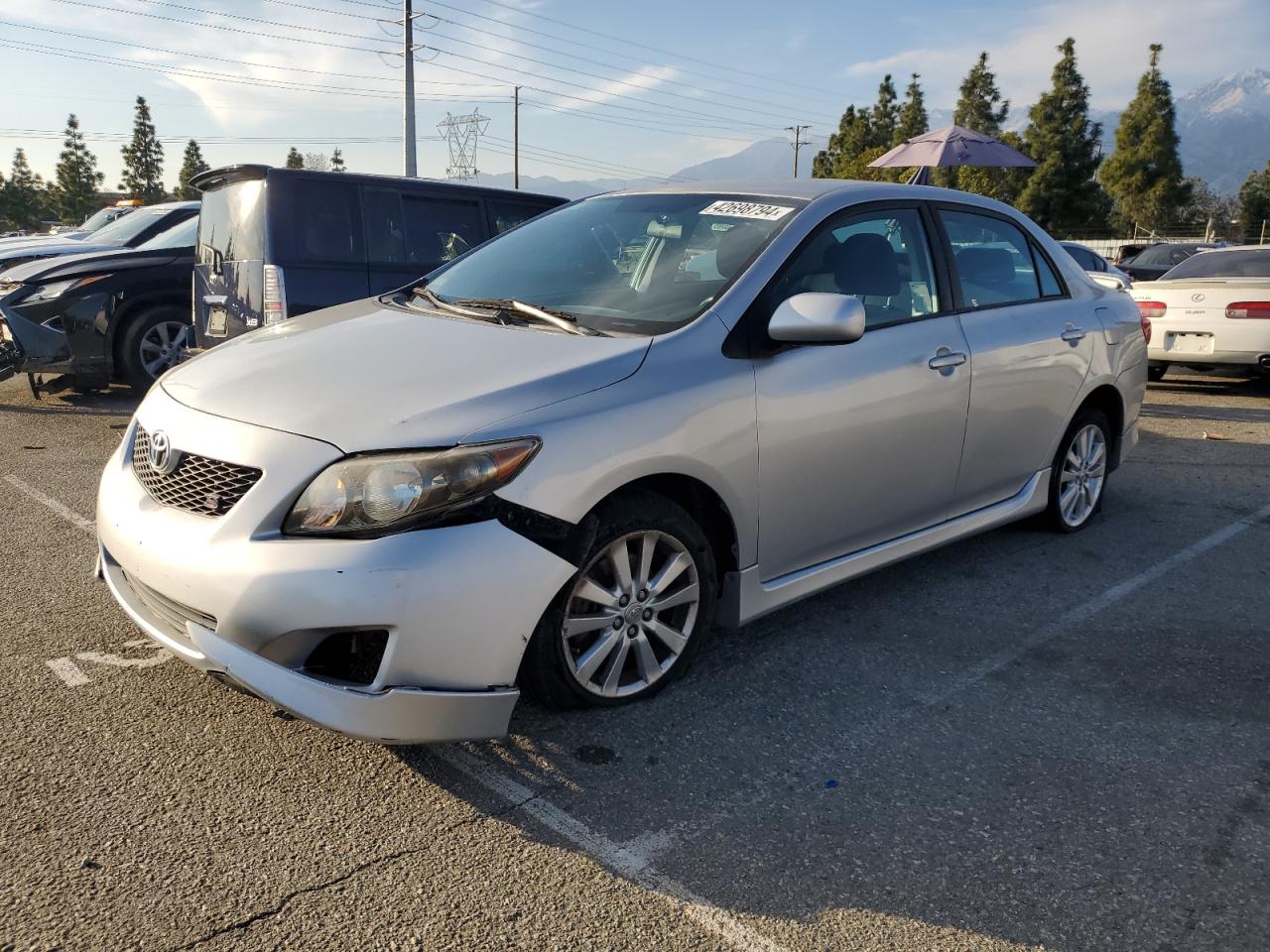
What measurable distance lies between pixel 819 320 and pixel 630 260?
861 mm

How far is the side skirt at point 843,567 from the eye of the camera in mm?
3340

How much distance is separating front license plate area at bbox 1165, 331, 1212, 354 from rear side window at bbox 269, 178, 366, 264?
7.53 metres

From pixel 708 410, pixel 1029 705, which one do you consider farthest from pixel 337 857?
pixel 1029 705

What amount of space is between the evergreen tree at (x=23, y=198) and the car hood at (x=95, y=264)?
81064mm

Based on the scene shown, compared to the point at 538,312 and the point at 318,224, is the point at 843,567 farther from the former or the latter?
the point at 318,224

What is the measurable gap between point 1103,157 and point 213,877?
51.8 m

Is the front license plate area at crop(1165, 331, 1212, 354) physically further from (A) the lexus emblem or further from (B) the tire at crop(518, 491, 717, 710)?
(A) the lexus emblem

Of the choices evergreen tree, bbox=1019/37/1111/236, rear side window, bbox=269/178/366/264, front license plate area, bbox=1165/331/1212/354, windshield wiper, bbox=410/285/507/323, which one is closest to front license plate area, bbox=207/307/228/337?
rear side window, bbox=269/178/366/264

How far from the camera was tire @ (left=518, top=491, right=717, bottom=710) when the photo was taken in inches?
113

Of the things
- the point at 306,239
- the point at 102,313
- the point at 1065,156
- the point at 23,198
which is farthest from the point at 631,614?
Result: the point at 23,198

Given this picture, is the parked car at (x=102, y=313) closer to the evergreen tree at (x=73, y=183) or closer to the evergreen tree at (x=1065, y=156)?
the evergreen tree at (x=1065, y=156)

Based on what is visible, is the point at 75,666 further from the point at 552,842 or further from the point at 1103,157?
the point at 1103,157

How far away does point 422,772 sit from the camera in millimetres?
2797

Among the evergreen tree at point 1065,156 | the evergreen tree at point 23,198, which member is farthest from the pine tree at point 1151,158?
the evergreen tree at point 23,198
